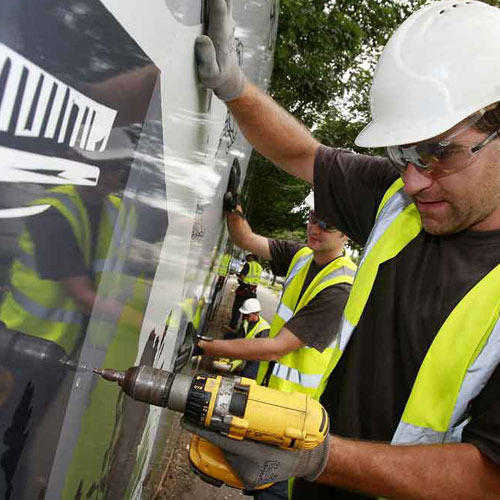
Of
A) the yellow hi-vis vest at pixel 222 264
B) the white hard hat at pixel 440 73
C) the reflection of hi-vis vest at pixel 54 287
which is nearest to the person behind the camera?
the reflection of hi-vis vest at pixel 54 287

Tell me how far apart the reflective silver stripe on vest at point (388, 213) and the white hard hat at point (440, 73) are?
0.33m

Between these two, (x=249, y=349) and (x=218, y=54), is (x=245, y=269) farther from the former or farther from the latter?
(x=218, y=54)

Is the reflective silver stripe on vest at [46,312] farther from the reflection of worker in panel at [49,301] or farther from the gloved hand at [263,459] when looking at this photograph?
the gloved hand at [263,459]

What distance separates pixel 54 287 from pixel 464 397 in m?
1.21

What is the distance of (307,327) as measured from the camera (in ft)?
9.23

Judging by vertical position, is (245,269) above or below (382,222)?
above

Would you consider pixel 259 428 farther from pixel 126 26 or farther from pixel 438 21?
pixel 438 21

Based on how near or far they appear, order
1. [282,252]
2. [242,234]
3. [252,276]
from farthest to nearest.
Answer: [252,276] → [282,252] → [242,234]

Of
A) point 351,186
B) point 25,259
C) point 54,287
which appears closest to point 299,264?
point 351,186

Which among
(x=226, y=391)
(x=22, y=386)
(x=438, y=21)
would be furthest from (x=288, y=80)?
(x=22, y=386)

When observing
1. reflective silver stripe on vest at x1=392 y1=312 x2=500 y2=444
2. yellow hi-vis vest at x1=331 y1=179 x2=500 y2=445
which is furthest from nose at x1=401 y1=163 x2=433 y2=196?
reflective silver stripe on vest at x1=392 y1=312 x2=500 y2=444

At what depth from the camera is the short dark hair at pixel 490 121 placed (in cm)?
141

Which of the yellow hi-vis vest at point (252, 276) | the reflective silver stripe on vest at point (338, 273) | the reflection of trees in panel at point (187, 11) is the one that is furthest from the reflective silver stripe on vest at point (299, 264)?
the yellow hi-vis vest at point (252, 276)

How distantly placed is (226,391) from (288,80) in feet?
16.4
